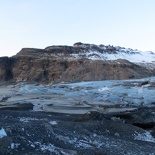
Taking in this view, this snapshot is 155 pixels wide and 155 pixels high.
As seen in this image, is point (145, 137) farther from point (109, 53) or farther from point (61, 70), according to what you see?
point (109, 53)

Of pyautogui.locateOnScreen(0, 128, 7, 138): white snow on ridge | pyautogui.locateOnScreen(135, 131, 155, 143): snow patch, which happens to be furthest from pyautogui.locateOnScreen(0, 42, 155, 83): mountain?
pyautogui.locateOnScreen(0, 128, 7, 138): white snow on ridge

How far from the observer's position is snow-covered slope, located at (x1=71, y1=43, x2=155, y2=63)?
93.8 meters

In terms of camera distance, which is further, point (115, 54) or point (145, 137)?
point (115, 54)

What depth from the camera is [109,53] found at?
102 meters

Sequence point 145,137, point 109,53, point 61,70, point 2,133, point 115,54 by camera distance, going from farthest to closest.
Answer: point 115,54
point 109,53
point 61,70
point 145,137
point 2,133

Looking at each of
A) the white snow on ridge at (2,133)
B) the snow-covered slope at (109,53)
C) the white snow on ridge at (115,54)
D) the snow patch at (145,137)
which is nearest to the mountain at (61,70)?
the white snow on ridge at (115,54)

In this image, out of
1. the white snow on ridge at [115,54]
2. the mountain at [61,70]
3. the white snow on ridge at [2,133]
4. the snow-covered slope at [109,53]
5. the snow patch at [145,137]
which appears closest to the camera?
the white snow on ridge at [2,133]

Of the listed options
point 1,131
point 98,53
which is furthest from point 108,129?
point 98,53

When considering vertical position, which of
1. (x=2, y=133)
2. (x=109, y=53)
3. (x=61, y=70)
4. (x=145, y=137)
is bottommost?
(x=145, y=137)

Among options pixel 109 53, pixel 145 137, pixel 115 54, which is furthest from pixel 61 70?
pixel 145 137

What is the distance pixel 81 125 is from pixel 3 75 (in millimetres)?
65875

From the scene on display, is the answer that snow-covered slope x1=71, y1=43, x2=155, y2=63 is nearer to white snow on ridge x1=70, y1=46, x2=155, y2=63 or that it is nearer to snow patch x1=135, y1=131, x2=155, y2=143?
white snow on ridge x1=70, y1=46, x2=155, y2=63

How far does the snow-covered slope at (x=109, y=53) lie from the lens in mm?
93850

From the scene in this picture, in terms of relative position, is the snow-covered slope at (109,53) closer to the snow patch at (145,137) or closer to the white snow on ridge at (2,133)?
the snow patch at (145,137)
